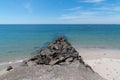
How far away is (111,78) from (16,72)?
18.9 ft

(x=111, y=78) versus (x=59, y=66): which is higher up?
(x=59, y=66)

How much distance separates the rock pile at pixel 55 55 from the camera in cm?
698

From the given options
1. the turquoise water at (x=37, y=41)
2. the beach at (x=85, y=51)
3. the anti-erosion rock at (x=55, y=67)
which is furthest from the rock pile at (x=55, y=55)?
the turquoise water at (x=37, y=41)

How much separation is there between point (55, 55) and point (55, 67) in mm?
809

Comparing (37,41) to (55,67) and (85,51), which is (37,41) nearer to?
(85,51)

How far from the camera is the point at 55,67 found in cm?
640

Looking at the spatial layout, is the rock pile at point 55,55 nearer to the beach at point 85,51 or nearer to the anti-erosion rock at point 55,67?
the anti-erosion rock at point 55,67

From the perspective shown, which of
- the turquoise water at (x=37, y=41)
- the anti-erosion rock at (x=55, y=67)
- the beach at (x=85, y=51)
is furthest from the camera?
the turquoise water at (x=37, y=41)

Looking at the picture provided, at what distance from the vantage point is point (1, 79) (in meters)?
6.45

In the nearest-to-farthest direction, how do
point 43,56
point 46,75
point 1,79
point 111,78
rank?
1. point 46,75
2. point 1,79
3. point 43,56
4. point 111,78

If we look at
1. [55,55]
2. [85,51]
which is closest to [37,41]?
[85,51]

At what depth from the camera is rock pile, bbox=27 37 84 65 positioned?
6.98 m

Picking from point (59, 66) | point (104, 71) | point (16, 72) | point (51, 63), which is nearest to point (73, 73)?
point (59, 66)

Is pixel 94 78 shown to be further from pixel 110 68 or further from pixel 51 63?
pixel 110 68
